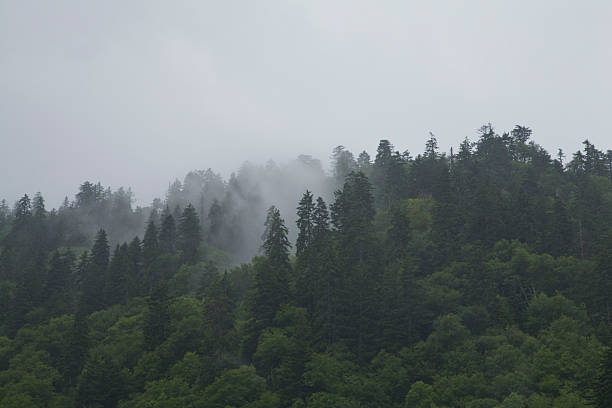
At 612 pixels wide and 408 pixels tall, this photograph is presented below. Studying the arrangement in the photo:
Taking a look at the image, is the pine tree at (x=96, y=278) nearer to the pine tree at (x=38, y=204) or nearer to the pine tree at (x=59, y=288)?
the pine tree at (x=59, y=288)

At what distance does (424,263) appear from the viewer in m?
76.4

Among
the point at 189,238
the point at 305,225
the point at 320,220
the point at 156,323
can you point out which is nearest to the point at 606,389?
the point at 320,220

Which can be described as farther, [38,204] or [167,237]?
[38,204]

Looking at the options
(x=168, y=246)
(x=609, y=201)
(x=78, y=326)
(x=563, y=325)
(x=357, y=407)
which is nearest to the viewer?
(x=357, y=407)

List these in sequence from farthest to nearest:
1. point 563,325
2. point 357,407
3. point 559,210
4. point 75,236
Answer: point 75,236, point 559,210, point 563,325, point 357,407

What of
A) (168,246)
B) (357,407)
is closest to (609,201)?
(357,407)

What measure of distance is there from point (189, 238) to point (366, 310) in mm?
51140

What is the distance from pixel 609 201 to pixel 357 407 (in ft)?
203

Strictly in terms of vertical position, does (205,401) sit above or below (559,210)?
below

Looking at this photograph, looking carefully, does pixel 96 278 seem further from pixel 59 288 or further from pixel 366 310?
pixel 366 310

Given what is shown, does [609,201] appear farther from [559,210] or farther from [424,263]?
[424,263]

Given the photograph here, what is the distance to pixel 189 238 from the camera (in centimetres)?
10300

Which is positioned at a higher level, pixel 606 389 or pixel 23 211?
pixel 23 211

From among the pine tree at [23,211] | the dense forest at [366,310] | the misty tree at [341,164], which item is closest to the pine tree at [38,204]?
the pine tree at [23,211]
